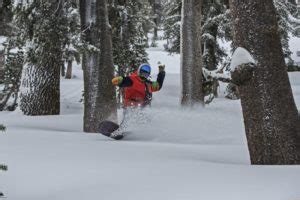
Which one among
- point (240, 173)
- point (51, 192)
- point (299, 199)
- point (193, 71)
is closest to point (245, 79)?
point (240, 173)

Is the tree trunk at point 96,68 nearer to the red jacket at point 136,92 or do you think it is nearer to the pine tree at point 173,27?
the red jacket at point 136,92

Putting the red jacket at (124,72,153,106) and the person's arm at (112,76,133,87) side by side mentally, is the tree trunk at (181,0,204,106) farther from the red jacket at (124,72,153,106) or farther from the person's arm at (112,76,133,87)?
the person's arm at (112,76,133,87)

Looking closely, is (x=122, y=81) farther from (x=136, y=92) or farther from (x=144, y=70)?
(x=144, y=70)

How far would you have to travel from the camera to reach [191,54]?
1302 cm

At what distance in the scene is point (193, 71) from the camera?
12984mm

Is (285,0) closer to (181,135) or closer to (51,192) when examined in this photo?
(181,135)

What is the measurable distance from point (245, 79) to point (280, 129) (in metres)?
0.68

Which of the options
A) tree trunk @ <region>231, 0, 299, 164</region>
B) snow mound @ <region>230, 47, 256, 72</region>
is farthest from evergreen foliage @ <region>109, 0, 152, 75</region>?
snow mound @ <region>230, 47, 256, 72</region>

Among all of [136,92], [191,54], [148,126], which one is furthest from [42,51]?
[191,54]

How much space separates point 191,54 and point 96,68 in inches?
152

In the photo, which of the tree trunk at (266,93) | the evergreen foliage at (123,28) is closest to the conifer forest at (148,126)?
the tree trunk at (266,93)

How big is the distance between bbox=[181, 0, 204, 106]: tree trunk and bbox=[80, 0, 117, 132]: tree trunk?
11.6 ft

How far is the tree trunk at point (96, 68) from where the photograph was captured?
9.98 metres

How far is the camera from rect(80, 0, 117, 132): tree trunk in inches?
393
